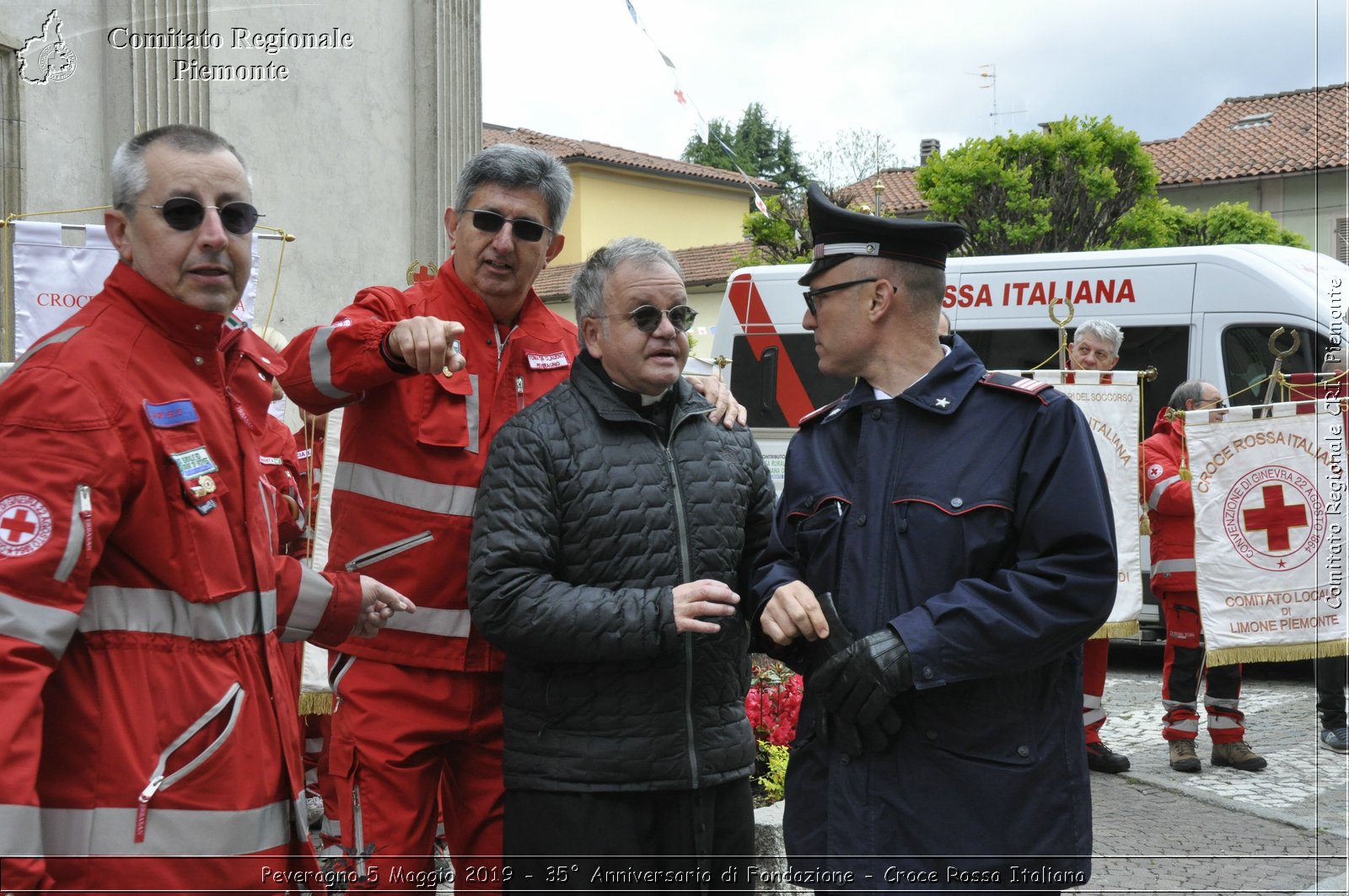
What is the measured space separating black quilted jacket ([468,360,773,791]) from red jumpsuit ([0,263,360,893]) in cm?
60

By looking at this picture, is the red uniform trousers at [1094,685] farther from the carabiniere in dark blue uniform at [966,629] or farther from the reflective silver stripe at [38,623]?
the reflective silver stripe at [38,623]

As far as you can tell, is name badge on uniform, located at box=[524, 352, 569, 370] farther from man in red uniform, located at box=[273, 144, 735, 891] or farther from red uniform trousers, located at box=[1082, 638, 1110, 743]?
red uniform trousers, located at box=[1082, 638, 1110, 743]

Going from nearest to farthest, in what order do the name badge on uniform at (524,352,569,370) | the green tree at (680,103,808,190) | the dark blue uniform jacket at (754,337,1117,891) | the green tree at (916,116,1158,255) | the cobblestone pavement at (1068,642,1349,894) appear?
the dark blue uniform jacket at (754,337,1117,891) < the name badge on uniform at (524,352,569,370) < the cobblestone pavement at (1068,642,1349,894) < the green tree at (916,116,1158,255) < the green tree at (680,103,808,190)

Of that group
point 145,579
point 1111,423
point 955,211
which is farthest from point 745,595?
point 955,211

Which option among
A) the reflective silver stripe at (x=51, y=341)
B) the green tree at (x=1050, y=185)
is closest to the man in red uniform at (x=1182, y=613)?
the reflective silver stripe at (x=51, y=341)

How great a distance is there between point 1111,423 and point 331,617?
6.42m

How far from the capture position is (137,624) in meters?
2.31

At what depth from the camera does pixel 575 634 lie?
2.90 metres

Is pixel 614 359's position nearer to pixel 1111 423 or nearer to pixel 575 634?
pixel 575 634

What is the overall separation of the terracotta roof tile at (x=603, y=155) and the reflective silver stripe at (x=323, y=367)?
3579 centimetres

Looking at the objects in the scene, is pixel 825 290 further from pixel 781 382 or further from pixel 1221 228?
pixel 1221 228

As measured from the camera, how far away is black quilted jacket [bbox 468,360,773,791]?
115 inches

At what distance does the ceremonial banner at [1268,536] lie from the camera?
7.53 metres

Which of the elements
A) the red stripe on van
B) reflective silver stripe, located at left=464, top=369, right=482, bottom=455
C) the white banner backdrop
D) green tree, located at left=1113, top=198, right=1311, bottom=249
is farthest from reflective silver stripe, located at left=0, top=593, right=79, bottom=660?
green tree, located at left=1113, top=198, right=1311, bottom=249
